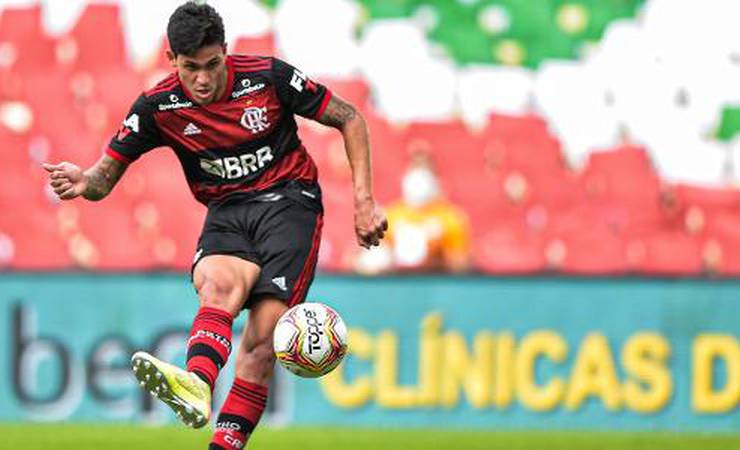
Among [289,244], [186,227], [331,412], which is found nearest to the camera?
[289,244]

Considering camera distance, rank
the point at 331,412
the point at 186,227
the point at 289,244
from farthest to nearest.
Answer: the point at 186,227 < the point at 331,412 < the point at 289,244

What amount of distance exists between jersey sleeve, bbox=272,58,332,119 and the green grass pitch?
4.03 meters

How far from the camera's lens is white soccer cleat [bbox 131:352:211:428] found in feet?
22.4

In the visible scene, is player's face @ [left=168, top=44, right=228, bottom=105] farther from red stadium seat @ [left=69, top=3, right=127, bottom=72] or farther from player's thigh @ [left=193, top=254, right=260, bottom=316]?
red stadium seat @ [left=69, top=3, right=127, bottom=72]

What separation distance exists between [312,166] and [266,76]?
0.52 m

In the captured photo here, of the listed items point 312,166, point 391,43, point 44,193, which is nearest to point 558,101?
point 391,43

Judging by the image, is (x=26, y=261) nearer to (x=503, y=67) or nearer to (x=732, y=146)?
(x=503, y=67)

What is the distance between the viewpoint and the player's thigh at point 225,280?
7.44m

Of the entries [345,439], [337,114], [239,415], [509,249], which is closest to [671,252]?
[509,249]

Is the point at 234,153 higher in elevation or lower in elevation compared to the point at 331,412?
higher

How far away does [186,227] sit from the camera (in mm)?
14602

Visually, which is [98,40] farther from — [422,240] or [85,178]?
[85,178]

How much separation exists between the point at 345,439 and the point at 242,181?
4.99 meters

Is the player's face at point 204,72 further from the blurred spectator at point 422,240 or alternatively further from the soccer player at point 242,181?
the blurred spectator at point 422,240
